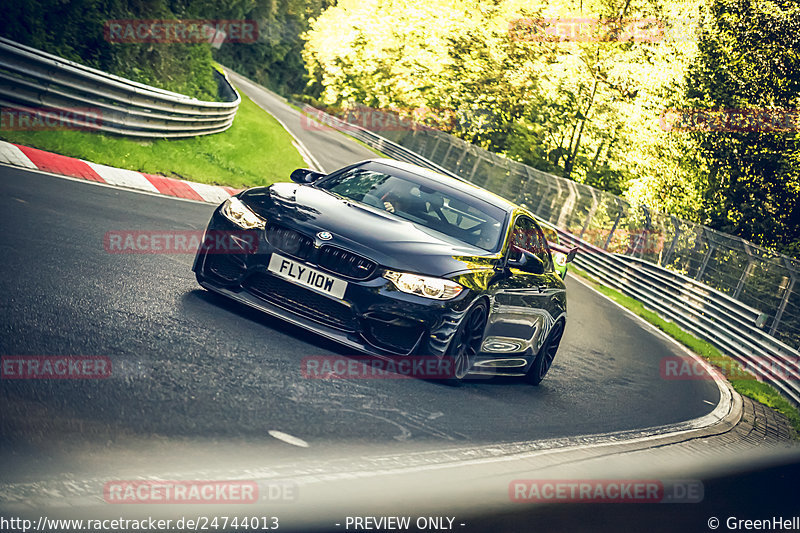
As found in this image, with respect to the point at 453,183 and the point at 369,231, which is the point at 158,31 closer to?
the point at 453,183

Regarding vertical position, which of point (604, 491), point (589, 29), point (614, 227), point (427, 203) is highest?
point (589, 29)

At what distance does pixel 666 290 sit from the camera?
73.7 ft

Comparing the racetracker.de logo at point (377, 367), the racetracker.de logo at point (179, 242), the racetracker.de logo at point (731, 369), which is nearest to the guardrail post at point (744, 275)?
the racetracker.de logo at point (731, 369)

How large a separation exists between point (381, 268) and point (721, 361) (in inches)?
500

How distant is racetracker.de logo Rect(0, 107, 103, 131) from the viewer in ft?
41.8

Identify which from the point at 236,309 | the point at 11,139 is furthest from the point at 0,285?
the point at 11,139

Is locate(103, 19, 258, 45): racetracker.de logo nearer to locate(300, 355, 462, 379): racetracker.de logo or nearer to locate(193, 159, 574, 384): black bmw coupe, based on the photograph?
locate(193, 159, 574, 384): black bmw coupe

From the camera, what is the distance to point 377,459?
4.88 metres

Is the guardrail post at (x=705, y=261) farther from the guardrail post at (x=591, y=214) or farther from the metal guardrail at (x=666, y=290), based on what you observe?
the guardrail post at (x=591, y=214)

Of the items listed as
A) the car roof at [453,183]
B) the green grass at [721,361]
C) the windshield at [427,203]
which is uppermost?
the car roof at [453,183]

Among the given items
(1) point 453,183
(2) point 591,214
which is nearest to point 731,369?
(1) point 453,183

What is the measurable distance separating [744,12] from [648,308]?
1357 centimetres

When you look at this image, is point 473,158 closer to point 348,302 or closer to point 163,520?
point 348,302

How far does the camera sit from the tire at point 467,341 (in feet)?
21.6
